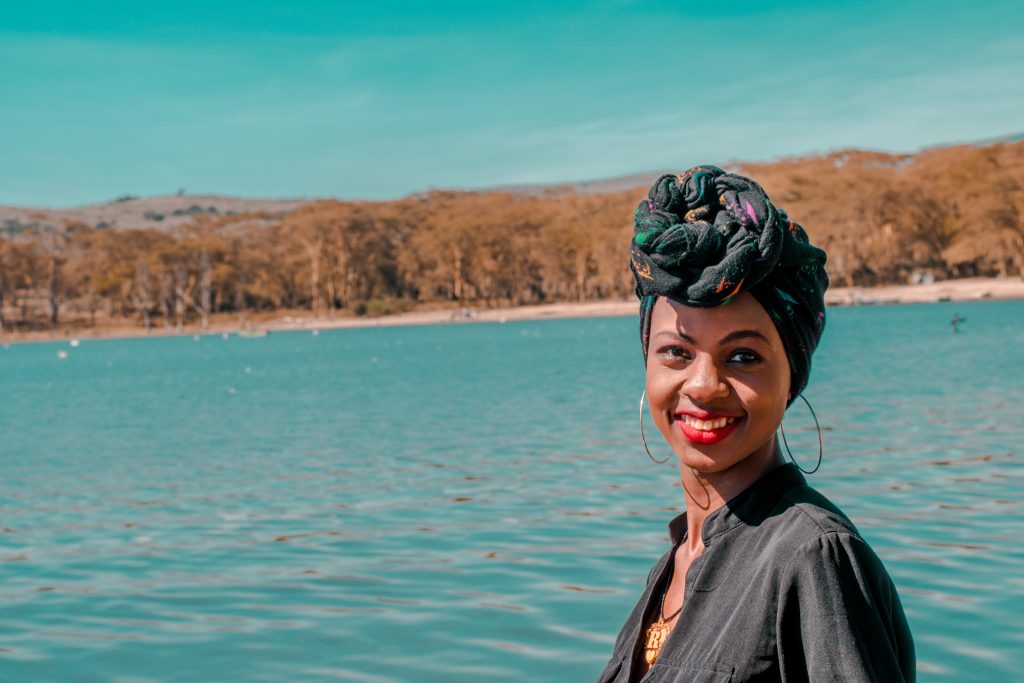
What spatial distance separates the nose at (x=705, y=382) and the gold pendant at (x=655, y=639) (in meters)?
0.38

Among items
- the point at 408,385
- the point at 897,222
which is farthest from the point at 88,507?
the point at 897,222

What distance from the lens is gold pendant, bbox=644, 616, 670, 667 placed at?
1960 millimetres

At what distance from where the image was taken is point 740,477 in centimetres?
195

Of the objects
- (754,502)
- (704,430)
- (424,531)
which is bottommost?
(424,531)

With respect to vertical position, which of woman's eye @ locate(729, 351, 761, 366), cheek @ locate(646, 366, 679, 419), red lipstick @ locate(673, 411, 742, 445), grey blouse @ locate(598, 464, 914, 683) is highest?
woman's eye @ locate(729, 351, 761, 366)

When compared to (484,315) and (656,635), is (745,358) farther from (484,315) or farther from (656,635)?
(484,315)

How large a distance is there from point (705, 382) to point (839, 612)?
1.50 ft

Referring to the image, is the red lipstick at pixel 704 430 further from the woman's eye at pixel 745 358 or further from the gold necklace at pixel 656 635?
the gold necklace at pixel 656 635

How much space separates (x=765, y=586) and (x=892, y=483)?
10.4 meters

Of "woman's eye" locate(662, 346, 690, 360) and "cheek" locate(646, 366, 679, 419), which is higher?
"woman's eye" locate(662, 346, 690, 360)

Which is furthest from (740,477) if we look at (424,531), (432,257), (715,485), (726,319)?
(432,257)

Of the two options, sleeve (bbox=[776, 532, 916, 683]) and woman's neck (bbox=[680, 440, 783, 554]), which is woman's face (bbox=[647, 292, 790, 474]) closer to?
woman's neck (bbox=[680, 440, 783, 554])

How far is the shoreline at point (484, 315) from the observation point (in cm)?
8300

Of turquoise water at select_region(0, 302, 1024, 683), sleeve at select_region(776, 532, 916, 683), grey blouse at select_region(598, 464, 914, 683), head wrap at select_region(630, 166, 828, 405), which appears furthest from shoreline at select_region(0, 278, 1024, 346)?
sleeve at select_region(776, 532, 916, 683)
